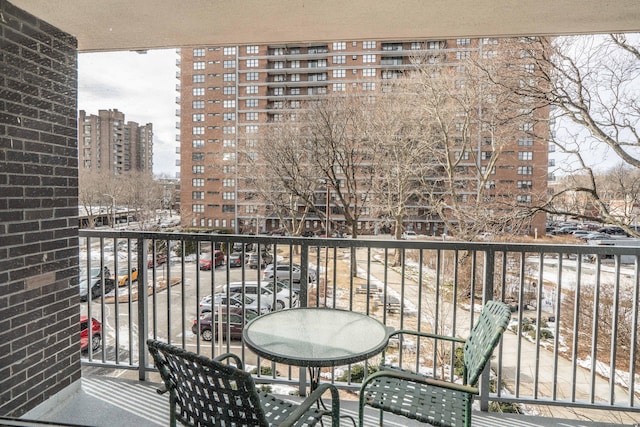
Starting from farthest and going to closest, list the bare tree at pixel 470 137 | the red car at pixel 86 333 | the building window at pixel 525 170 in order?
the building window at pixel 525 170
the bare tree at pixel 470 137
the red car at pixel 86 333

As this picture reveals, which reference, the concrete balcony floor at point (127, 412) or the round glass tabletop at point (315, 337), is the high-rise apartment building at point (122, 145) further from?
the round glass tabletop at point (315, 337)

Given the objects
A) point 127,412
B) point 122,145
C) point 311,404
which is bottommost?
point 127,412

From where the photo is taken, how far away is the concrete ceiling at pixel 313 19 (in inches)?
78.5

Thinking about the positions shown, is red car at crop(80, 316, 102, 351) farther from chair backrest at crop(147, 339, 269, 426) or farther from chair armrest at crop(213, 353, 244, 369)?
chair backrest at crop(147, 339, 269, 426)

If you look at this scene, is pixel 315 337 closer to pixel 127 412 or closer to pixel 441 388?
pixel 441 388

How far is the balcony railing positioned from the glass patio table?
Answer: 42 centimetres

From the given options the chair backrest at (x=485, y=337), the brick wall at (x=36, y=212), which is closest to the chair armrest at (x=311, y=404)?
the chair backrest at (x=485, y=337)

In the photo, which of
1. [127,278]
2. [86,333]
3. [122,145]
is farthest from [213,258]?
[122,145]

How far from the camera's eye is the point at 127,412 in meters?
2.09

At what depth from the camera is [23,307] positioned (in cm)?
193

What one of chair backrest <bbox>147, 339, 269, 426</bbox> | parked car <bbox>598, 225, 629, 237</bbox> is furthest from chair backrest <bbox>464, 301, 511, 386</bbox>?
parked car <bbox>598, 225, 629, 237</bbox>

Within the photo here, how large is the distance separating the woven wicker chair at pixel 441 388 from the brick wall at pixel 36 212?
6.13 ft

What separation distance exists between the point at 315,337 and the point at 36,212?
1.76 metres

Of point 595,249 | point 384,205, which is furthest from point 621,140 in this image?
point 384,205
